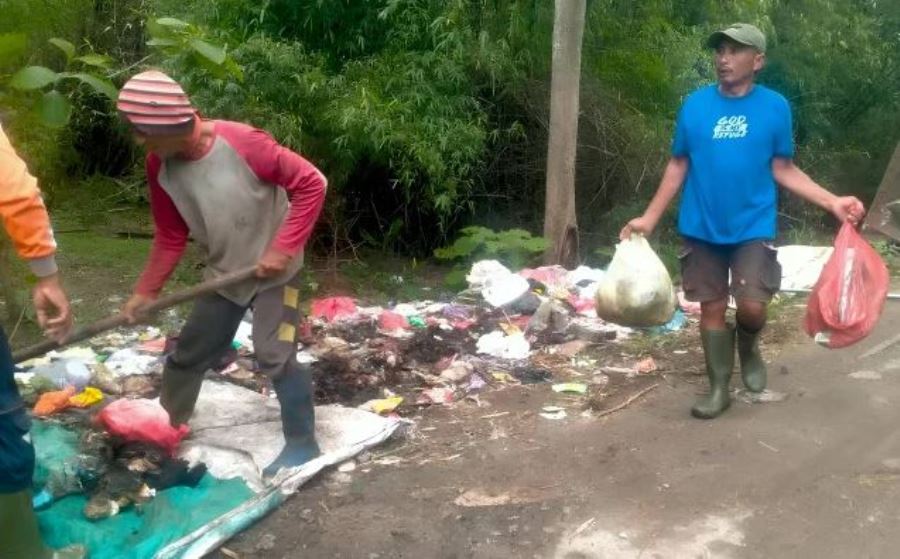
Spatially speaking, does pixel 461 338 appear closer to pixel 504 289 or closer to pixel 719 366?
pixel 504 289

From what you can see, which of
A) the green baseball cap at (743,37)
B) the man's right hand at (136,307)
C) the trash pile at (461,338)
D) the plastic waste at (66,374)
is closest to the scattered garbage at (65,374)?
the plastic waste at (66,374)

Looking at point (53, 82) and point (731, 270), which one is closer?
point (53, 82)

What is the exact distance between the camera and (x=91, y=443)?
3859 millimetres

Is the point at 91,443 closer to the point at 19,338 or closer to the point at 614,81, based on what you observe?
the point at 19,338

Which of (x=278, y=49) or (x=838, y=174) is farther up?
(x=278, y=49)

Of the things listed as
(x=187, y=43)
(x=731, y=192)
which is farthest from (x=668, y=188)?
(x=187, y=43)

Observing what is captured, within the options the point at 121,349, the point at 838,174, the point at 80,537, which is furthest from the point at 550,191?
the point at 838,174

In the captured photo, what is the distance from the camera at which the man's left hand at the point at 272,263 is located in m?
3.61

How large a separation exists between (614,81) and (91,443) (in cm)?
675

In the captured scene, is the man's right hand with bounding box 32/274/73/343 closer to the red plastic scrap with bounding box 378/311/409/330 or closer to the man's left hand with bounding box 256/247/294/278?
the man's left hand with bounding box 256/247/294/278

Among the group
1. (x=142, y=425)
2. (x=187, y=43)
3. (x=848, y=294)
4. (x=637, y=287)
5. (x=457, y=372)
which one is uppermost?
(x=187, y=43)

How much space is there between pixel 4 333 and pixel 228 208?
3.35 feet

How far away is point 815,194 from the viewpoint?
4.25m

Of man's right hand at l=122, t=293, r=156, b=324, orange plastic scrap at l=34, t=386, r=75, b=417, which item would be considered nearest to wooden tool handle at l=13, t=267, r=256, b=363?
man's right hand at l=122, t=293, r=156, b=324
